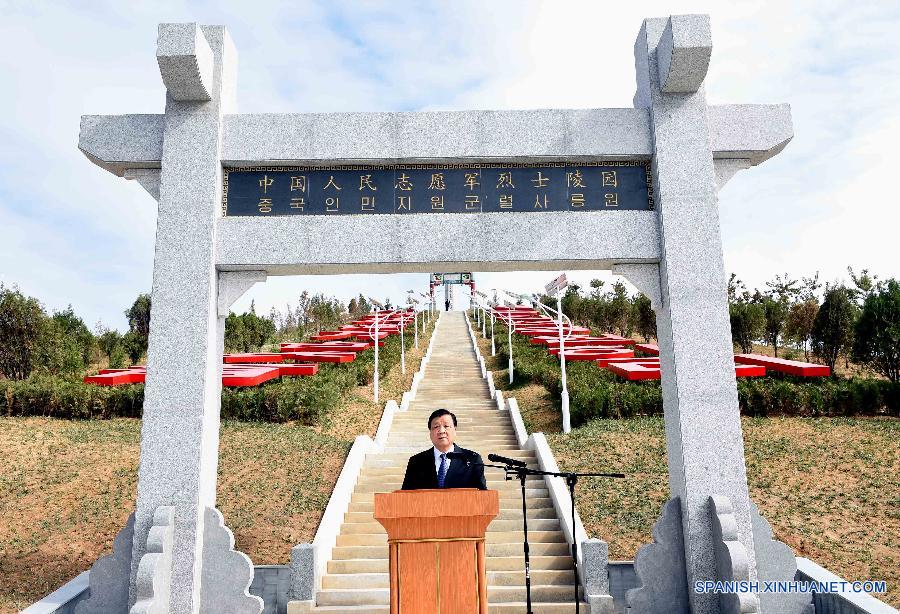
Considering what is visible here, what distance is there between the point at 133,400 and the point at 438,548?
43.2 ft

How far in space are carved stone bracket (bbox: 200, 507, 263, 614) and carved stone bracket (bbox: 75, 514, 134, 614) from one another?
2.34 feet

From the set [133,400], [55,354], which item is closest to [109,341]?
[55,354]

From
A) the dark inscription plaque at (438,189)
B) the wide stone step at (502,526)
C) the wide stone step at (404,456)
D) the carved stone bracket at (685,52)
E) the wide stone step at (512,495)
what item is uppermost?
the carved stone bracket at (685,52)

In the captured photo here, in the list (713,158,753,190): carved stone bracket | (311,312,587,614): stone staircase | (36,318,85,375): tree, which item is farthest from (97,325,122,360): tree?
(713,158,753,190): carved stone bracket

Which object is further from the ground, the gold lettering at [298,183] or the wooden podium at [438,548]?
the gold lettering at [298,183]

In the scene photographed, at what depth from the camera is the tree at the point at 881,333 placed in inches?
561

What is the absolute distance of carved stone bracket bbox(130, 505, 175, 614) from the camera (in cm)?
480

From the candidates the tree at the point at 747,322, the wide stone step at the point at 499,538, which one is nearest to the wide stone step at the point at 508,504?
the wide stone step at the point at 499,538

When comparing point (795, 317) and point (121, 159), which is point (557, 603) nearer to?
point (121, 159)

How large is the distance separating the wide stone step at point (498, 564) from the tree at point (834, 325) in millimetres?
17261

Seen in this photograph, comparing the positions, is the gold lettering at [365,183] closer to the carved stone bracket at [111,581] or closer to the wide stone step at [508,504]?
the carved stone bracket at [111,581]

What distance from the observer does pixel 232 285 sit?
5785mm

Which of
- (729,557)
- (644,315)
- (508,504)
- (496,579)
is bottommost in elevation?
(496,579)

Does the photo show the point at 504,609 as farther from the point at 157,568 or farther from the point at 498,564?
the point at 157,568
